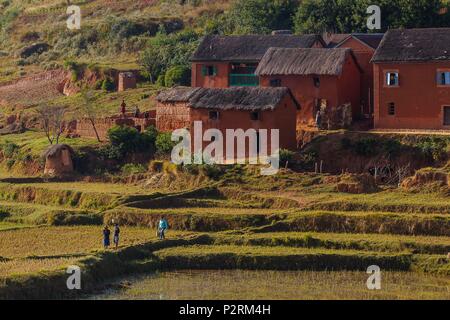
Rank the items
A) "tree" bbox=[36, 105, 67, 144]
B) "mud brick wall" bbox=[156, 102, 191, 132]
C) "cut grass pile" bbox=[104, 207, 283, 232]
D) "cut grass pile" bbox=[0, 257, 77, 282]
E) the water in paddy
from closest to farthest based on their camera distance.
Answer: the water in paddy
"cut grass pile" bbox=[0, 257, 77, 282]
"cut grass pile" bbox=[104, 207, 283, 232]
"mud brick wall" bbox=[156, 102, 191, 132]
"tree" bbox=[36, 105, 67, 144]

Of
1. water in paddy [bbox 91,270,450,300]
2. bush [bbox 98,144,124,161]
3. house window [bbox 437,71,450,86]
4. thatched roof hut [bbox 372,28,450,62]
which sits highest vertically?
thatched roof hut [bbox 372,28,450,62]

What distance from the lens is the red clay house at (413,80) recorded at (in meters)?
53.4

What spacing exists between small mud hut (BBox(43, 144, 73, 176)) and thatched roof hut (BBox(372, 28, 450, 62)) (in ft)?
42.3

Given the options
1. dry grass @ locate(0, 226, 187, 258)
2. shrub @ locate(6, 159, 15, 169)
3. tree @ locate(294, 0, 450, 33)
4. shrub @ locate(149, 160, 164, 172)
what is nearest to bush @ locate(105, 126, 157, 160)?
shrub @ locate(149, 160, 164, 172)

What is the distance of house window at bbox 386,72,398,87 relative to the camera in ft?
178

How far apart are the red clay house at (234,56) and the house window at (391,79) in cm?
603

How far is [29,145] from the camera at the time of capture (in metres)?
60.2

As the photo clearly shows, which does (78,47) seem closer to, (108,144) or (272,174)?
(108,144)

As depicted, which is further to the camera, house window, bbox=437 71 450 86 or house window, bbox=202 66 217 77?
house window, bbox=202 66 217 77

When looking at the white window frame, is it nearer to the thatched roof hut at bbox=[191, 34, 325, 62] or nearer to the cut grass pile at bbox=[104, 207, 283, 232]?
the thatched roof hut at bbox=[191, 34, 325, 62]

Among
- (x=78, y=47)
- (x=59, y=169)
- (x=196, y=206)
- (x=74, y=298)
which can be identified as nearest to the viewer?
(x=74, y=298)

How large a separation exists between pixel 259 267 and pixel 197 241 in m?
3.22

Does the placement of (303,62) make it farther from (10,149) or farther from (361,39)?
(10,149)

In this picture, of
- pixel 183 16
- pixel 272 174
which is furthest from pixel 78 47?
pixel 272 174
